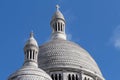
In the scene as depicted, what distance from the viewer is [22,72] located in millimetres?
49250

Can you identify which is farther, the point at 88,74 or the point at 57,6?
the point at 57,6

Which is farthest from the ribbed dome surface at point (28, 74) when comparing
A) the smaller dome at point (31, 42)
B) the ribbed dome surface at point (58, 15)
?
the ribbed dome surface at point (58, 15)

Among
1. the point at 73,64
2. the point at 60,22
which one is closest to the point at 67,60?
the point at 73,64

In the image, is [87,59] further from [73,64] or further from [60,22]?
[60,22]

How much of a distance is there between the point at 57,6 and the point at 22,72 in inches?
900

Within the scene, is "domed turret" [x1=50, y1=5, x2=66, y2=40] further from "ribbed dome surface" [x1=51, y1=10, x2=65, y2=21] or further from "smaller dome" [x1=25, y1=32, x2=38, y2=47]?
"smaller dome" [x1=25, y1=32, x2=38, y2=47]

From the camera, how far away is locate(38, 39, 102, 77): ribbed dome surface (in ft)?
198

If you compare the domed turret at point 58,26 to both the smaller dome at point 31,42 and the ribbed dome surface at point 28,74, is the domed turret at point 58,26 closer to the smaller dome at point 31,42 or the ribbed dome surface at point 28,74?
the smaller dome at point 31,42

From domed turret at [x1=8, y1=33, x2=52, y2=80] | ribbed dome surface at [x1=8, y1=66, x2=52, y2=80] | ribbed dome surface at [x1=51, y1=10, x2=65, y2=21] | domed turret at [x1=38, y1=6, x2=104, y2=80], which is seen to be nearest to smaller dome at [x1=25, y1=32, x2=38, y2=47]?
domed turret at [x1=8, y1=33, x2=52, y2=80]

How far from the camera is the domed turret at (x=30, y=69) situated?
48.9 metres

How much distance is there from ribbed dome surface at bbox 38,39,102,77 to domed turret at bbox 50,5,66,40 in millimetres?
2407

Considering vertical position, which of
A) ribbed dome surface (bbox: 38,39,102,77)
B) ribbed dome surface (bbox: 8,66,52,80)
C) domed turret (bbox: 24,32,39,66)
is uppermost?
ribbed dome surface (bbox: 38,39,102,77)

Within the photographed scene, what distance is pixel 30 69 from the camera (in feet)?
163

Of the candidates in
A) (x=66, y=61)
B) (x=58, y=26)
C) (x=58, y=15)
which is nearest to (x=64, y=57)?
(x=66, y=61)
